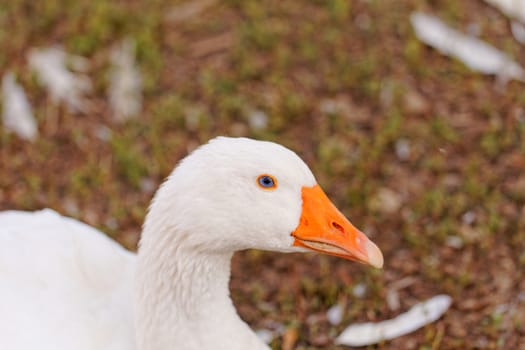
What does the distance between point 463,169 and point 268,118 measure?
4.41ft

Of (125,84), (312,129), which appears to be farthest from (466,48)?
(125,84)

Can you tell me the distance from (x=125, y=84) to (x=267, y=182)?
303 cm

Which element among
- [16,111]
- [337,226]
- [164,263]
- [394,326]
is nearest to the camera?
[337,226]

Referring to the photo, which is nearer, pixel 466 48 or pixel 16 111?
pixel 16 111

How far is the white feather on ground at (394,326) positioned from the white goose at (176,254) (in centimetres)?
76

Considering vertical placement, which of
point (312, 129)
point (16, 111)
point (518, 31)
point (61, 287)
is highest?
point (518, 31)

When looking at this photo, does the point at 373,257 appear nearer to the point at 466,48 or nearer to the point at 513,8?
the point at 466,48

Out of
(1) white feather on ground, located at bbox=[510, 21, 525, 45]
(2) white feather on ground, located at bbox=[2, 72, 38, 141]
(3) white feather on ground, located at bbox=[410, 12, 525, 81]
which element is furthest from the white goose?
(1) white feather on ground, located at bbox=[510, 21, 525, 45]

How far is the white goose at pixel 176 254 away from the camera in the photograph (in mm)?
2859

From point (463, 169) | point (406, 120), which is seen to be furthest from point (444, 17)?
point (463, 169)

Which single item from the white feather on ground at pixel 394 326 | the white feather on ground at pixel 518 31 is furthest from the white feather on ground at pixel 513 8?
the white feather on ground at pixel 394 326

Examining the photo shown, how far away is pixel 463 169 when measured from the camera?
4.86m

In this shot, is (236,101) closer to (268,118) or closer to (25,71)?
(268,118)

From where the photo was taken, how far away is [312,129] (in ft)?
17.3
